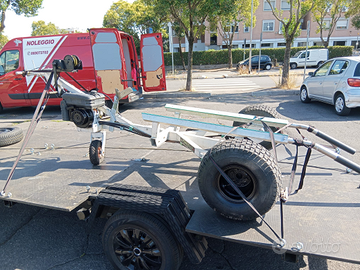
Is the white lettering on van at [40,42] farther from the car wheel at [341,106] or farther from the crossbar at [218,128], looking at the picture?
the car wheel at [341,106]

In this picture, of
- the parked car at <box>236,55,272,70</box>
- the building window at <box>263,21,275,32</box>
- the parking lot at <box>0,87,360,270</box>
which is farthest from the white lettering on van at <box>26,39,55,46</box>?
the building window at <box>263,21,275,32</box>

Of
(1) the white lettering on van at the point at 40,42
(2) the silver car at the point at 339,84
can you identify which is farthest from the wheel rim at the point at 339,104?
(1) the white lettering on van at the point at 40,42

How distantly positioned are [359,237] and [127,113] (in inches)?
345

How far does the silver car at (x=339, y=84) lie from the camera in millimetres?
8055

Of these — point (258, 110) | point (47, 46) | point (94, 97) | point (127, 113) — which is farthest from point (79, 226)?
point (47, 46)

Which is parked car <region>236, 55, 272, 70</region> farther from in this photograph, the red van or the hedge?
the red van

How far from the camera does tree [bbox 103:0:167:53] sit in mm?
34281

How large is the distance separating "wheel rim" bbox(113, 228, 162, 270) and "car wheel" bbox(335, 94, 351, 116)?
26.1 ft

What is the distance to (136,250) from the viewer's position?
7.80 ft

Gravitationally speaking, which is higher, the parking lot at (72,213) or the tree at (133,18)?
the tree at (133,18)

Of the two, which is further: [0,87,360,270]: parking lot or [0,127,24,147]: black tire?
[0,127,24,147]: black tire

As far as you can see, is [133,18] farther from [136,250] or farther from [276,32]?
[136,250]

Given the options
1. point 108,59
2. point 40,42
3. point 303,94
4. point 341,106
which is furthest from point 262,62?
point 40,42

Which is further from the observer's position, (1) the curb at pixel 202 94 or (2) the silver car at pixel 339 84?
(1) the curb at pixel 202 94
